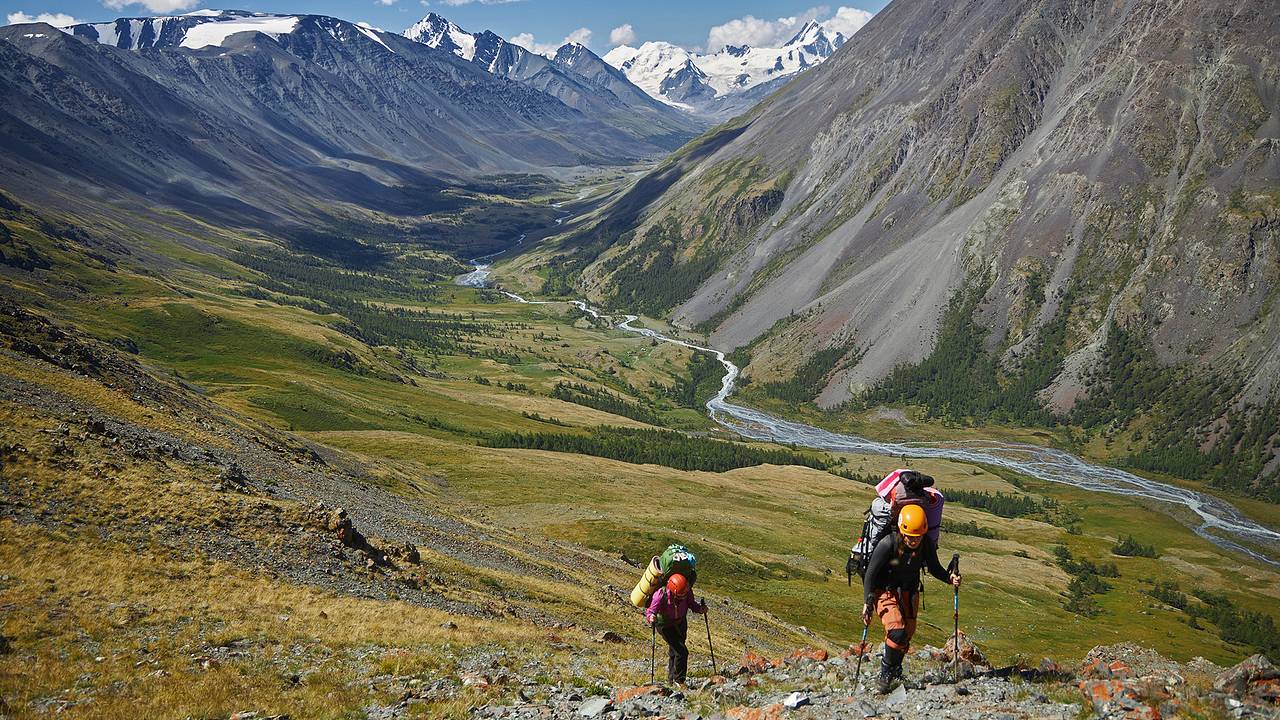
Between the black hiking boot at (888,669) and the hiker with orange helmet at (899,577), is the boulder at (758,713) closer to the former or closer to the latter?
the black hiking boot at (888,669)

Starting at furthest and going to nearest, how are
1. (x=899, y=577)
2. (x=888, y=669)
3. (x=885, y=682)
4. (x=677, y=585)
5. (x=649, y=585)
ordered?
(x=649, y=585), (x=677, y=585), (x=888, y=669), (x=885, y=682), (x=899, y=577)

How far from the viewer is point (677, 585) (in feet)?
69.9

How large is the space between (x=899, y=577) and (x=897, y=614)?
829mm

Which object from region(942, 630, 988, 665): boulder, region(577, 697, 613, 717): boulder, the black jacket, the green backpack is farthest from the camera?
the green backpack

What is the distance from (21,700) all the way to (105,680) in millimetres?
2019

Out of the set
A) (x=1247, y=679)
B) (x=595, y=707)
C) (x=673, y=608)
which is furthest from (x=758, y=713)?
(x=1247, y=679)

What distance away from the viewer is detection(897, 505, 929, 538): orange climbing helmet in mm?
16094

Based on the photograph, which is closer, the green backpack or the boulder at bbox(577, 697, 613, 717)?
the boulder at bbox(577, 697, 613, 717)

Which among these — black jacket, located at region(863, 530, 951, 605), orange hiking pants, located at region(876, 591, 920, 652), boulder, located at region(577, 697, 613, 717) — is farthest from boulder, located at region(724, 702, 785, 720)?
boulder, located at region(577, 697, 613, 717)

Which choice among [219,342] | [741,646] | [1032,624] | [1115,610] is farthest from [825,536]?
[219,342]

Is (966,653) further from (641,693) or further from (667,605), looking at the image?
(641,693)

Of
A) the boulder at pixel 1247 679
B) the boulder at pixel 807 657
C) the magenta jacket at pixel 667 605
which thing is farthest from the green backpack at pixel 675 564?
the boulder at pixel 1247 679

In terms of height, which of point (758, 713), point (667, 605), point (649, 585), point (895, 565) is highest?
point (895, 565)

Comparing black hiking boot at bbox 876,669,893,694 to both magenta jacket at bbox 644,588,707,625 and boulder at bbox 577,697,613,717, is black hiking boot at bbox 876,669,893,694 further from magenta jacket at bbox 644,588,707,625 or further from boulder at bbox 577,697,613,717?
boulder at bbox 577,697,613,717
